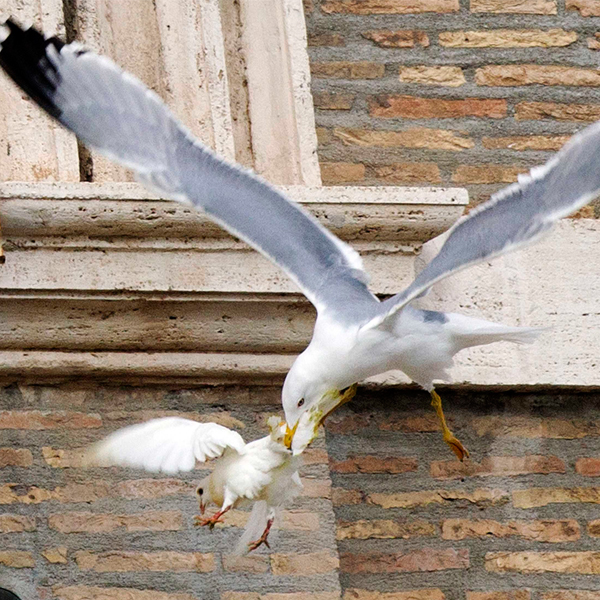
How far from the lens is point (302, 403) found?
2984 mm

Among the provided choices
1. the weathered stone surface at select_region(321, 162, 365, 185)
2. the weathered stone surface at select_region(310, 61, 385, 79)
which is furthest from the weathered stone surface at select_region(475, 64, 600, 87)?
the weathered stone surface at select_region(321, 162, 365, 185)

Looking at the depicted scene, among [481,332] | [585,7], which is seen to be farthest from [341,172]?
[481,332]

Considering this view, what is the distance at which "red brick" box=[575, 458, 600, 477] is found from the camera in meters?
3.82

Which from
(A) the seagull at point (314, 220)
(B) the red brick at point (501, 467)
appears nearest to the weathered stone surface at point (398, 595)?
(B) the red brick at point (501, 467)

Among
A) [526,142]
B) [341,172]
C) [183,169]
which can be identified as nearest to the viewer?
[183,169]

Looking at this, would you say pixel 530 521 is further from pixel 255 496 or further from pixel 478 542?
pixel 255 496

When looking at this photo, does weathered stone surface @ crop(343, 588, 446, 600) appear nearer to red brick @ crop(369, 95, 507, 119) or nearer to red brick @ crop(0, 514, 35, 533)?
red brick @ crop(0, 514, 35, 533)

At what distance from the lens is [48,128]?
3.59 metres

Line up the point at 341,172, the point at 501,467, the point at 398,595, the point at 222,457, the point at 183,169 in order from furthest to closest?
the point at 341,172 → the point at 501,467 → the point at 398,595 → the point at 183,169 → the point at 222,457

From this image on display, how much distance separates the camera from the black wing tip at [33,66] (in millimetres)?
3213

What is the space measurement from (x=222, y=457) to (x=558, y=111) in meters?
1.35

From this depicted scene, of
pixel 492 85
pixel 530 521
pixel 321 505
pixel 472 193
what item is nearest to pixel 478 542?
pixel 530 521

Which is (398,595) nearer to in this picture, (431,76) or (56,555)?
(56,555)

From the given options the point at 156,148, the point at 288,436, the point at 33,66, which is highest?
the point at 33,66
